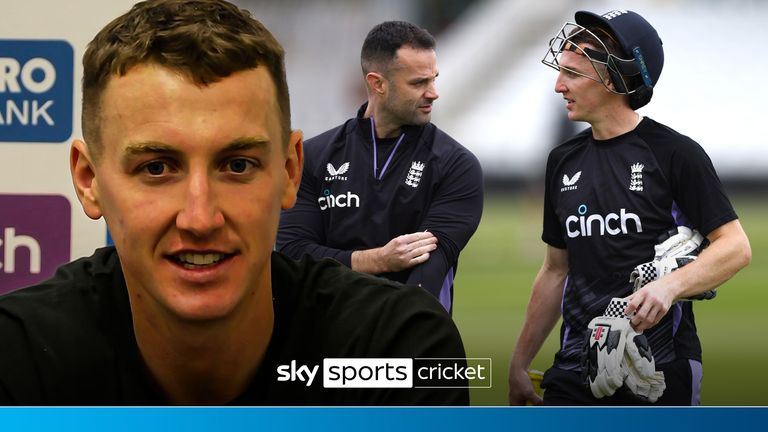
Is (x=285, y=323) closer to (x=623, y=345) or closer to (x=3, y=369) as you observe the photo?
(x=3, y=369)

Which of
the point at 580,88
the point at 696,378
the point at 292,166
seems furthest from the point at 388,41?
the point at 696,378

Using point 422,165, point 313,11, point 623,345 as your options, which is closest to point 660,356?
point 623,345

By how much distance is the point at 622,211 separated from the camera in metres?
3.12

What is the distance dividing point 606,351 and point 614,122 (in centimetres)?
69

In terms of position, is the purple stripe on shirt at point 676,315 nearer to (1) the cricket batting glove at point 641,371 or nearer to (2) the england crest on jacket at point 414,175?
(1) the cricket batting glove at point 641,371

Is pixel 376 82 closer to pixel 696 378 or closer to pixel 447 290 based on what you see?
pixel 447 290

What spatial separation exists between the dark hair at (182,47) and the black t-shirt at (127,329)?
354 mm

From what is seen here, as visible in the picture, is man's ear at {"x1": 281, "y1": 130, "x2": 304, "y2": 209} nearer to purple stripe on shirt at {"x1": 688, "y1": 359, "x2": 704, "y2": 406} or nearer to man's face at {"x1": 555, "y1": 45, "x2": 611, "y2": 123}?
man's face at {"x1": 555, "y1": 45, "x2": 611, "y2": 123}

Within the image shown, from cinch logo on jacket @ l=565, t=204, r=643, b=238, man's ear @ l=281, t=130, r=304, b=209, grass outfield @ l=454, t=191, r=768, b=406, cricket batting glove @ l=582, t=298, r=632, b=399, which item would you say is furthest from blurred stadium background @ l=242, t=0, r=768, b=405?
man's ear @ l=281, t=130, r=304, b=209

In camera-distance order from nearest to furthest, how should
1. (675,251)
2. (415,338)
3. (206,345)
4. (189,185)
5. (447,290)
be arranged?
1. (189,185)
2. (206,345)
3. (415,338)
4. (675,251)
5. (447,290)

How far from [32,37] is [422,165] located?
1233mm

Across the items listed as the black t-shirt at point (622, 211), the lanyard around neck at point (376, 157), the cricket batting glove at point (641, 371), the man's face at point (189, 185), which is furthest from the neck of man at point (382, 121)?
the cricket batting glove at point (641, 371)

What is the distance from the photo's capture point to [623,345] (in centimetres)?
309

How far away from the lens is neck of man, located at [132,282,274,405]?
249cm
